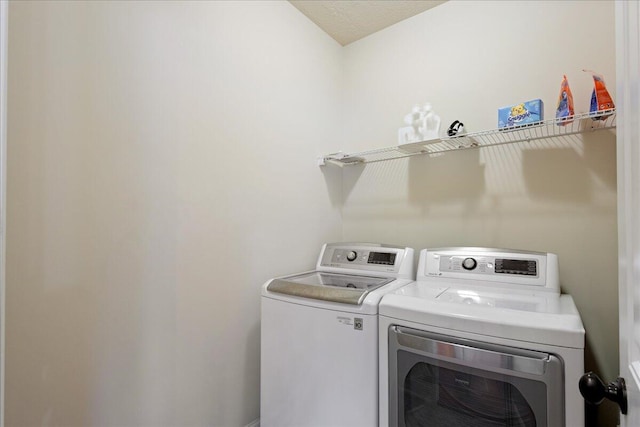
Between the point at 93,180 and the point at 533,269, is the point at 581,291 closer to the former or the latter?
the point at 533,269

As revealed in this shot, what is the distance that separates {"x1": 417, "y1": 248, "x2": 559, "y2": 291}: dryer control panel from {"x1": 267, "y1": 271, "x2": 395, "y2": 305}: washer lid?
9.6 inches

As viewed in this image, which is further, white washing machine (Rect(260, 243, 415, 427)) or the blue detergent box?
the blue detergent box

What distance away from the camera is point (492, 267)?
55.6 inches

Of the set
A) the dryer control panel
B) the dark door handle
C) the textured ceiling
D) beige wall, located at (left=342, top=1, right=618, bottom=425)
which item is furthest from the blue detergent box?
the dark door handle

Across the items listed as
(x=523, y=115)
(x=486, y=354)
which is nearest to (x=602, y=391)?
(x=486, y=354)

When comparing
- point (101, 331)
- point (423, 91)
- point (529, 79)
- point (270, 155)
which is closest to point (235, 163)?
point (270, 155)

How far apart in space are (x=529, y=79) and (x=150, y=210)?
6.28 feet

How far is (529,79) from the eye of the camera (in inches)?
61.6

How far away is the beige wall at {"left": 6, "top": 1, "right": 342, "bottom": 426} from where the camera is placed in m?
0.95

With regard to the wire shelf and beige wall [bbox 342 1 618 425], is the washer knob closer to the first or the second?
beige wall [bbox 342 1 618 425]

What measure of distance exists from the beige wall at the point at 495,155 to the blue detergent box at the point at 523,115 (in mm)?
226

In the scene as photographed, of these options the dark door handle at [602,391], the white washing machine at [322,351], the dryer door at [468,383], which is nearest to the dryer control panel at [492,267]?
the white washing machine at [322,351]

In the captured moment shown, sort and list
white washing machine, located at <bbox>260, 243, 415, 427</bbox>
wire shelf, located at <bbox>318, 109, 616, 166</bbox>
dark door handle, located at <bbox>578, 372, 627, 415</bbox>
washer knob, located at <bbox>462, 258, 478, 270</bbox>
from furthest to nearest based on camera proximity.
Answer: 1. washer knob, located at <bbox>462, 258, 478, 270</bbox>
2. wire shelf, located at <bbox>318, 109, 616, 166</bbox>
3. white washing machine, located at <bbox>260, 243, 415, 427</bbox>
4. dark door handle, located at <bbox>578, 372, 627, 415</bbox>

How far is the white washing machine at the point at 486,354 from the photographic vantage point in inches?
34.6
